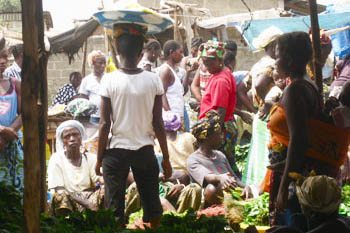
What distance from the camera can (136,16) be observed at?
9.56 metres

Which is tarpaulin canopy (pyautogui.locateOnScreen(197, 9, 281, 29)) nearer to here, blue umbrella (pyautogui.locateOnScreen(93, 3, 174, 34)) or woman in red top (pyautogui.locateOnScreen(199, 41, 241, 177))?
blue umbrella (pyautogui.locateOnScreen(93, 3, 174, 34))

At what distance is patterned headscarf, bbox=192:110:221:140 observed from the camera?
28.5 ft

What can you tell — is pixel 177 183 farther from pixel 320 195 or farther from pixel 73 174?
pixel 320 195

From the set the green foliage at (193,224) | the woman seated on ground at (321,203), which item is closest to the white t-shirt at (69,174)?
the green foliage at (193,224)

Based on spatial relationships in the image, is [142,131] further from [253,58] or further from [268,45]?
[253,58]

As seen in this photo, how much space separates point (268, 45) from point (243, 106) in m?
1.99

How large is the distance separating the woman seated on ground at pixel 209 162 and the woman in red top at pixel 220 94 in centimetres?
52

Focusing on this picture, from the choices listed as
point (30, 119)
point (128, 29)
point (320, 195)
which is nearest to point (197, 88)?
point (128, 29)

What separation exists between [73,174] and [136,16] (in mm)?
2242

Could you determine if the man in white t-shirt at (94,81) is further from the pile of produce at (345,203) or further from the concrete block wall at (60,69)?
the concrete block wall at (60,69)

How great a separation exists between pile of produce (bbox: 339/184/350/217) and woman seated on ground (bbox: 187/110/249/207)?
1.11 meters

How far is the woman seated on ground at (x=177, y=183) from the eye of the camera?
8.26 meters

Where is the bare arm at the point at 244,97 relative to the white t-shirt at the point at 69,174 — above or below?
above

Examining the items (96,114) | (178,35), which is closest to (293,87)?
(96,114)
